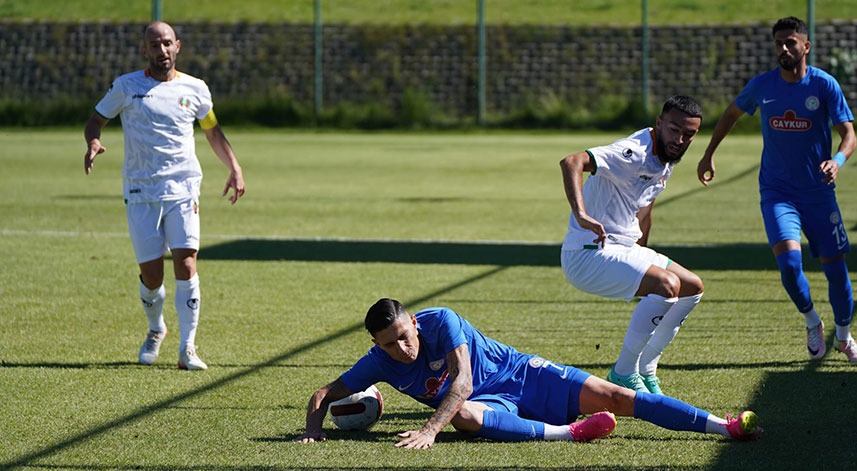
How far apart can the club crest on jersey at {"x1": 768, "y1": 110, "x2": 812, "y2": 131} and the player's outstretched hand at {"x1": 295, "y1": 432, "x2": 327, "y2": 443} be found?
3.51 m

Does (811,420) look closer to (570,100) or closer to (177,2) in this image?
(570,100)

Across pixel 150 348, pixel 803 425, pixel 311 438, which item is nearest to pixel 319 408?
pixel 311 438

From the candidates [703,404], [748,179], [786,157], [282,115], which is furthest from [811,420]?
[282,115]

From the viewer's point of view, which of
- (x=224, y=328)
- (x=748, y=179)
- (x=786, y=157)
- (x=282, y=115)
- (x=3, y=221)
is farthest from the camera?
(x=282, y=115)

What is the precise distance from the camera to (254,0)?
1956 inches

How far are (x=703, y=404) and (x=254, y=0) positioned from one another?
150 ft

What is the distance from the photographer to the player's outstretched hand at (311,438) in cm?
534

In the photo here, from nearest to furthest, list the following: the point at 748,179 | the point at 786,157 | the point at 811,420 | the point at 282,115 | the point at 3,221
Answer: the point at 811,420, the point at 786,157, the point at 3,221, the point at 748,179, the point at 282,115

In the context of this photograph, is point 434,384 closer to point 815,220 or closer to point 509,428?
point 509,428

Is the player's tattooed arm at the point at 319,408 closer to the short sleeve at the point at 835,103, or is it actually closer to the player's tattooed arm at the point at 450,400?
the player's tattooed arm at the point at 450,400

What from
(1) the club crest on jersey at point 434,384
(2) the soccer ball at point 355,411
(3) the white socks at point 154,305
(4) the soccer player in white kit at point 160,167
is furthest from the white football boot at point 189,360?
(1) the club crest on jersey at point 434,384

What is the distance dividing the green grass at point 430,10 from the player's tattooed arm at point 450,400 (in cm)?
3623

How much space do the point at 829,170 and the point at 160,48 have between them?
12.9ft

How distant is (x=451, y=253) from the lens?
471 inches
